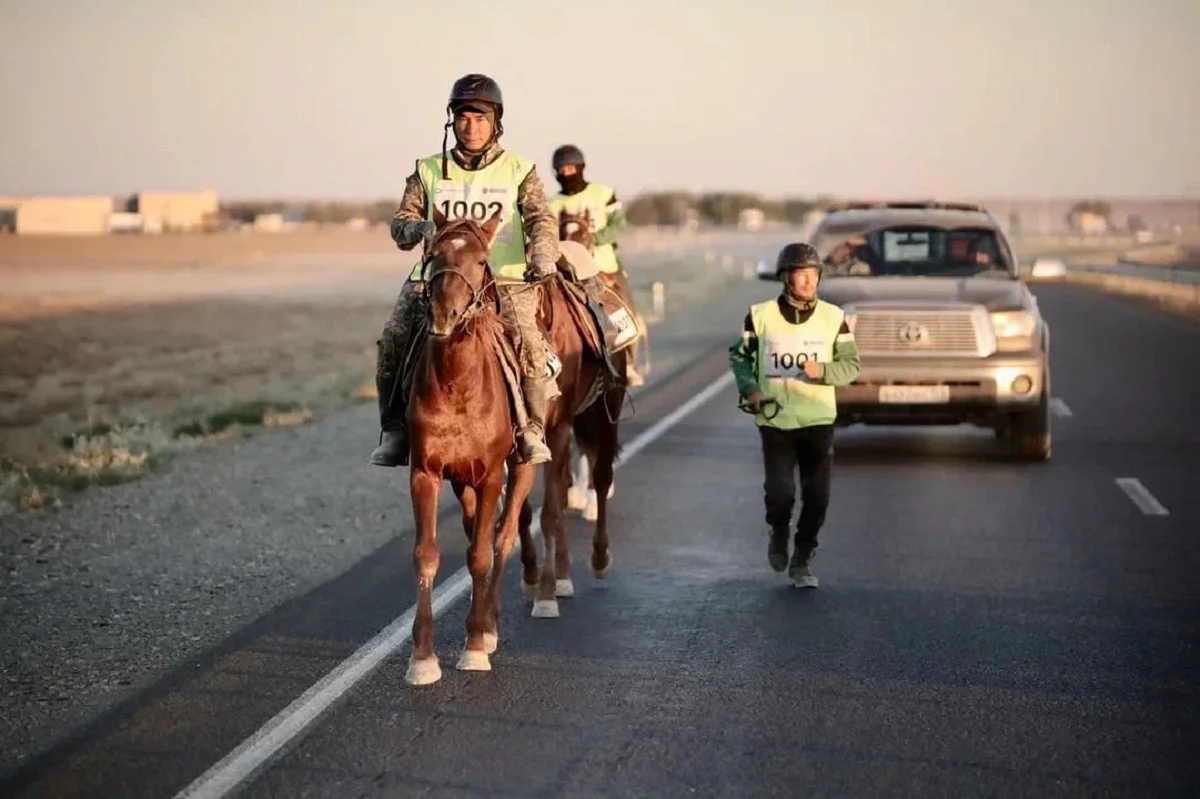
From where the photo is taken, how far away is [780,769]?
6.72m

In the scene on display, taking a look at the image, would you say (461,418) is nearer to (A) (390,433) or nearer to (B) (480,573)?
(A) (390,433)

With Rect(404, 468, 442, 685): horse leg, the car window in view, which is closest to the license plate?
the car window

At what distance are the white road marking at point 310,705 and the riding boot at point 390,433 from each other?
0.92 m

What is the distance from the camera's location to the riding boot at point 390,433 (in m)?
8.84

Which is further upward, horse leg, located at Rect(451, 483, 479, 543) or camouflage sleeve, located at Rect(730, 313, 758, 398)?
camouflage sleeve, located at Rect(730, 313, 758, 398)

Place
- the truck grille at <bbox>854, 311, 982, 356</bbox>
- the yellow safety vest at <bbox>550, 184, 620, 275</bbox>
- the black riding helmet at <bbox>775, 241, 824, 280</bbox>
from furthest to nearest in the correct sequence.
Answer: the truck grille at <bbox>854, 311, 982, 356</bbox> → the yellow safety vest at <bbox>550, 184, 620, 275</bbox> → the black riding helmet at <bbox>775, 241, 824, 280</bbox>

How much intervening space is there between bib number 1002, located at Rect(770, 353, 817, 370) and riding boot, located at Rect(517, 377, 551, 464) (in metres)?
1.97

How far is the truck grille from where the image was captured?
16.1 metres

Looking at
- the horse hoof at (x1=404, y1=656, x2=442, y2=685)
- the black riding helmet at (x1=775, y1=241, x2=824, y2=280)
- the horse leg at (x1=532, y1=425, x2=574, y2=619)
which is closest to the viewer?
the horse hoof at (x1=404, y1=656, x2=442, y2=685)

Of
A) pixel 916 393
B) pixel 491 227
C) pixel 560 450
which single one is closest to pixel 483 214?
pixel 491 227

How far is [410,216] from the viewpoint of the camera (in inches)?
353

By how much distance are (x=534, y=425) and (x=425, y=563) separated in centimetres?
104

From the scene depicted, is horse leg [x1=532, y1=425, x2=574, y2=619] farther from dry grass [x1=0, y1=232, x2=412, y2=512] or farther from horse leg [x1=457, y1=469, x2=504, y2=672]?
dry grass [x1=0, y1=232, x2=412, y2=512]

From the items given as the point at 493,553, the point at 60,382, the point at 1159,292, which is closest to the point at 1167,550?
the point at 493,553
